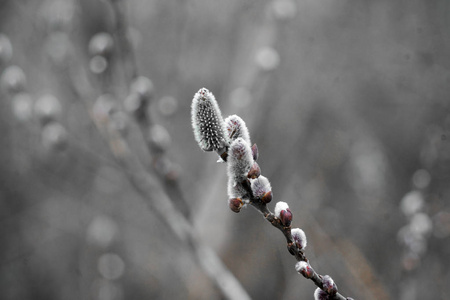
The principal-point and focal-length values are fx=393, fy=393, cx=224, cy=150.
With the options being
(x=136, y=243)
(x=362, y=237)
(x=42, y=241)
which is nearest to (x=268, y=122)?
(x=362, y=237)

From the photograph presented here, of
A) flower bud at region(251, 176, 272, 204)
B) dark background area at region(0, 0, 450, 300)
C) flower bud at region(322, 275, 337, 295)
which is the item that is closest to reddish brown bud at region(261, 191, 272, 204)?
flower bud at region(251, 176, 272, 204)

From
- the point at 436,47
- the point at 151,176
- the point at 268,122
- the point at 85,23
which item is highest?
the point at 436,47

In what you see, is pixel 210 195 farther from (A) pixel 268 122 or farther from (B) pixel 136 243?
(B) pixel 136 243

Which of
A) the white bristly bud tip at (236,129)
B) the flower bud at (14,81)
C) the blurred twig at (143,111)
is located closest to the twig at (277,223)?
the white bristly bud tip at (236,129)

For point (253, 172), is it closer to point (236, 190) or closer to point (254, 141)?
point (236, 190)

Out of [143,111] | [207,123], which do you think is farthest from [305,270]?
[143,111]

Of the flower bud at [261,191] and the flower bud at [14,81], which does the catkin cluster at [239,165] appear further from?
the flower bud at [14,81]

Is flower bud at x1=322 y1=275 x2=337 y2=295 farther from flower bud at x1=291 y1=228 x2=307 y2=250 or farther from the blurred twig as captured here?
the blurred twig
